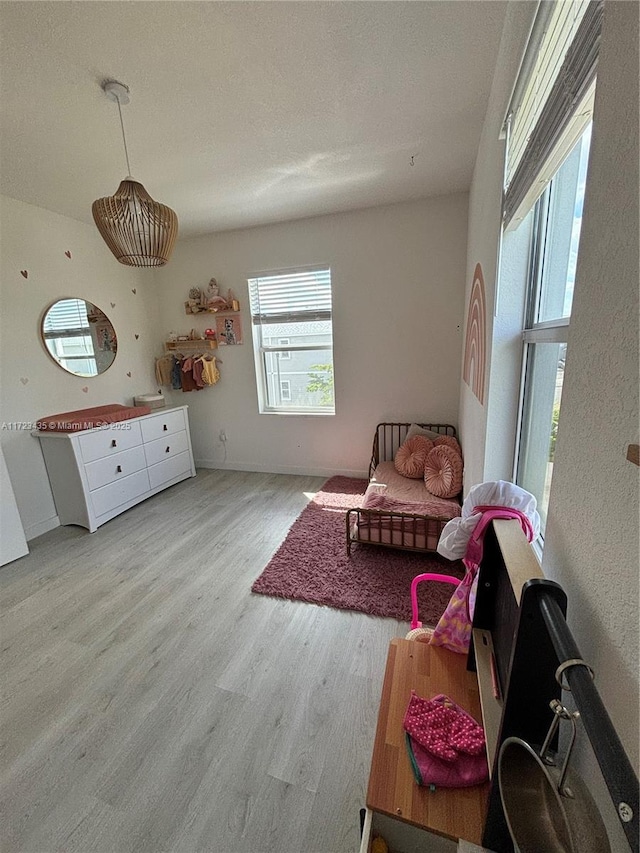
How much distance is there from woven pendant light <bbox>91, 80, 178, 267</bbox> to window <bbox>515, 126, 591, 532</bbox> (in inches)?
63.9

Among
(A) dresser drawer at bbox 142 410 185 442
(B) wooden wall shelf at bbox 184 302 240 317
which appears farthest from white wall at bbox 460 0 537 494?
A: (A) dresser drawer at bbox 142 410 185 442

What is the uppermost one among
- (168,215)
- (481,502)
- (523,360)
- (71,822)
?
(168,215)

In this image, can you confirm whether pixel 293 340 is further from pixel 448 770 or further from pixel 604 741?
pixel 604 741

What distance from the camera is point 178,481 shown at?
12.1ft

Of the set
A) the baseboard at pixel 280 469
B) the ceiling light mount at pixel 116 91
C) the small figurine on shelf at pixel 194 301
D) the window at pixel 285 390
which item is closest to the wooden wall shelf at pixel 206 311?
the small figurine on shelf at pixel 194 301

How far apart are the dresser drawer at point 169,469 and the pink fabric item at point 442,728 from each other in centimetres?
306

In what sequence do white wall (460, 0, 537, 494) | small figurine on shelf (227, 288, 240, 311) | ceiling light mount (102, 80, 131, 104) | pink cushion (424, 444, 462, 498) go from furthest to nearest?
1. small figurine on shelf (227, 288, 240, 311)
2. pink cushion (424, 444, 462, 498)
3. ceiling light mount (102, 80, 131, 104)
4. white wall (460, 0, 537, 494)

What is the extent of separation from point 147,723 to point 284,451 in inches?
108

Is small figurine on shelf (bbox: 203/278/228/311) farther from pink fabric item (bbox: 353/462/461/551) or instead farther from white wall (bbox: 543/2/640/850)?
white wall (bbox: 543/2/640/850)

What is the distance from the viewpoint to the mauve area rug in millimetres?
1844

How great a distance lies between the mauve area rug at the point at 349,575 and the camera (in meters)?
1.84

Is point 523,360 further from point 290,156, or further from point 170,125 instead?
point 170,125

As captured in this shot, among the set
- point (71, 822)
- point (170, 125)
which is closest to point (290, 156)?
point (170, 125)

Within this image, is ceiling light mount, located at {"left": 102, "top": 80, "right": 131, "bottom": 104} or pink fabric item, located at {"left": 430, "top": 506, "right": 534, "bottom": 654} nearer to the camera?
pink fabric item, located at {"left": 430, "top": 506, "right": 534, "bottom": 654}
